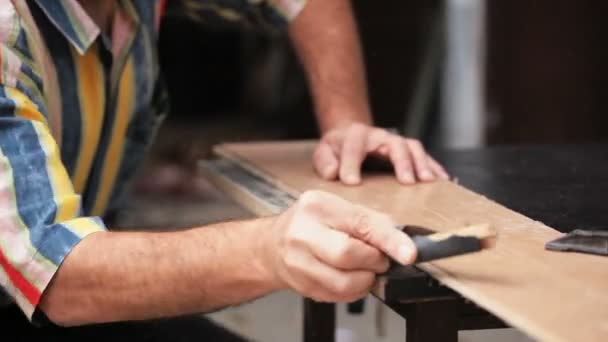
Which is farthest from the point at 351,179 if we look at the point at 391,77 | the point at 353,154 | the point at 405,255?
the point at 391,77

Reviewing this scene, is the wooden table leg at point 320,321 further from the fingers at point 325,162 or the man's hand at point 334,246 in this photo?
the man's hand at point 334,246

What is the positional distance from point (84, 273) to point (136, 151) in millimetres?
591

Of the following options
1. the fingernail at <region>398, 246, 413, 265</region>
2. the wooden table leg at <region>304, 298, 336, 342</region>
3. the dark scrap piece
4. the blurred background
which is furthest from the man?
the blurred background

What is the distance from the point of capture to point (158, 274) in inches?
39.6

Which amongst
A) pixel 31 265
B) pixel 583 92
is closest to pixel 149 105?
pixel 31 265

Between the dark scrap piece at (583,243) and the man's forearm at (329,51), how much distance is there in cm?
59

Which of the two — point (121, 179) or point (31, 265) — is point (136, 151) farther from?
point (31, 265)

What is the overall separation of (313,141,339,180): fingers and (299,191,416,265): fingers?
0.44 metres

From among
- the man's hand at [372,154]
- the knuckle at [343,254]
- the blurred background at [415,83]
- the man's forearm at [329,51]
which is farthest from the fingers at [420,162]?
the blurred background at [415,83]

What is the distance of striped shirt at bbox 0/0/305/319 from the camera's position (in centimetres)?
104

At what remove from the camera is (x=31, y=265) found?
1029mm

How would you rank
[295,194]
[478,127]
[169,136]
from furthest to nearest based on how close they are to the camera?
[169,136], [478,127], [295,194]

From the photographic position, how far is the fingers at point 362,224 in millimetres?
867

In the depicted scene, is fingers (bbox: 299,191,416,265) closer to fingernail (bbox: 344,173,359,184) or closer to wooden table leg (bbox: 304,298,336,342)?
fingernail (bbox: 344,173,359,184)
